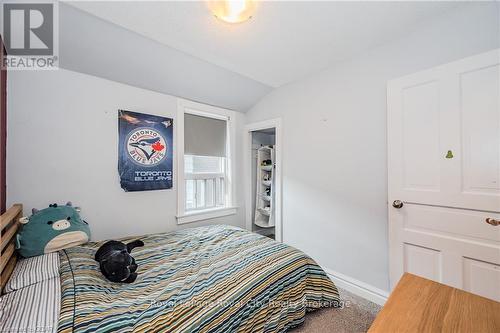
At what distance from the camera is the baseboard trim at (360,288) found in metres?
1.96

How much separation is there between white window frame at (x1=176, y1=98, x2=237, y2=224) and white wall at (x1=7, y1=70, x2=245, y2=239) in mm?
287

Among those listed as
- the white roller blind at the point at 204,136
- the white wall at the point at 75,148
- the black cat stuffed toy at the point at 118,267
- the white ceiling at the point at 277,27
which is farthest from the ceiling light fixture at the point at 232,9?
the black cat stuffed toy at the point at 118,267

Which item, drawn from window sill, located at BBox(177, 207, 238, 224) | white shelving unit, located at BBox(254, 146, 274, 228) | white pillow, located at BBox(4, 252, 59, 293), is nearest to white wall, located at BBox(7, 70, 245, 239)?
window sill, located at BBox(177, 207, 238, 224)

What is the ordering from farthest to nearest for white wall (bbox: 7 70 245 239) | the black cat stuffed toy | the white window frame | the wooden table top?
the white window frame
white wall (bbox: 7 70 245 239)
the black cat stuffed toy
the wooden table top

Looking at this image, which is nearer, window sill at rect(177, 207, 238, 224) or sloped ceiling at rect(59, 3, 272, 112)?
sloped ceiling at rect(59, 3, 272, 112)

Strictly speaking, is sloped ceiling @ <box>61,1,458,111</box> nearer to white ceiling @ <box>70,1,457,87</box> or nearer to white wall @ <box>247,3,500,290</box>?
white ceiling @ <box>70,1,457,87</box>

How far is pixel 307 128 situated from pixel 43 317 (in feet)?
8.47

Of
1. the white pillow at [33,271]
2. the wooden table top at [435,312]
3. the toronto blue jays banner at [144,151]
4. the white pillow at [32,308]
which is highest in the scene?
the toronto blue jays banner at [144,151]

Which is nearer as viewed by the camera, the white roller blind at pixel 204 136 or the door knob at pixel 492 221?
the door knob at pixel 492 221

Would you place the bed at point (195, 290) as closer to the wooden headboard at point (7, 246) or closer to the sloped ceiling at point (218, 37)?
the wooden headboard at point (7, 246)

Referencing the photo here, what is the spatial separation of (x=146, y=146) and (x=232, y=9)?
Answer: 5.48ft

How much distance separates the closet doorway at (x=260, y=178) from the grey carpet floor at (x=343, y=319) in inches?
70.9

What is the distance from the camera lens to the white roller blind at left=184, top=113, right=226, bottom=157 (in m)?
2.88

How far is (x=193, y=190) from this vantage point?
2.99m
